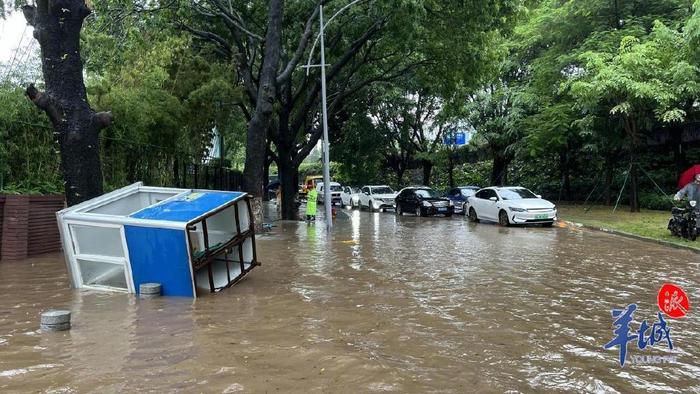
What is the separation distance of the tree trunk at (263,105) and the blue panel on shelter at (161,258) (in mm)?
9309

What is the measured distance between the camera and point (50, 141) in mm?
12359

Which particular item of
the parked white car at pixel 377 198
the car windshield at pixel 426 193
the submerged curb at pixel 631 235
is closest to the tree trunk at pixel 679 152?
the submerged curb at pixel 631 235

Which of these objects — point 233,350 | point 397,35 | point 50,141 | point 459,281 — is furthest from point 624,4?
point 233,350

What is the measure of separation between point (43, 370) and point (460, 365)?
3.69 meters

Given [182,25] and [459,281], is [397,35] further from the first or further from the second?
[459,281]

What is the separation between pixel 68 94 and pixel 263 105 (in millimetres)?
8080

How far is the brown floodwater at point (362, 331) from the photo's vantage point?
462cm

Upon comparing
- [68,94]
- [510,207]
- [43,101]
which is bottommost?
[510,207]

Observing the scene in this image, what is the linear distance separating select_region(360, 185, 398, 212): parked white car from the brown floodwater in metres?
21.1

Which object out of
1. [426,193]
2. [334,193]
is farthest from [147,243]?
[334,193]

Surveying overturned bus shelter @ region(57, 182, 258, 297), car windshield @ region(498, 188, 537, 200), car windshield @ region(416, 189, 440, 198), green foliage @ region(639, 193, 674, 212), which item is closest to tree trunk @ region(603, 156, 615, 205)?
green foliage @ region(639, 193, 674, 212)

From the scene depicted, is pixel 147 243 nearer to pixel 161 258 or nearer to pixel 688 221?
pixel 161 258

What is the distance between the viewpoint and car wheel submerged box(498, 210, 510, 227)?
66.4 feet

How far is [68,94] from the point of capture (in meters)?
9.15
